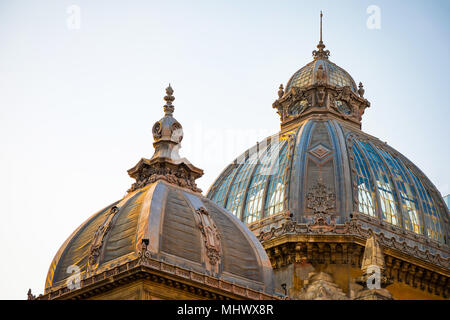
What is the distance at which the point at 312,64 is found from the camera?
310 feet

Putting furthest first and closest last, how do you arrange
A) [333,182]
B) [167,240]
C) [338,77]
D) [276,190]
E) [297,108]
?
[338,77] → [297,108] → [276,190] → [333,182] → [167,240]

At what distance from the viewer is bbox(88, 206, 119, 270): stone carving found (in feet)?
194

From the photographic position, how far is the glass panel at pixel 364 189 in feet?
267

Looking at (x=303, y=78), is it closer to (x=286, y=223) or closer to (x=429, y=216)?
(x=429, y=216)

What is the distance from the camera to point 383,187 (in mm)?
84000

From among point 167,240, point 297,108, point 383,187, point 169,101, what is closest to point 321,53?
point 297,108

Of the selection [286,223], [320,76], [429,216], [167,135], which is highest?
[320,76]

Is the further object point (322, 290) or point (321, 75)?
point (321, 75)

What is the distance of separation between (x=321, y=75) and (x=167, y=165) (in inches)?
1147

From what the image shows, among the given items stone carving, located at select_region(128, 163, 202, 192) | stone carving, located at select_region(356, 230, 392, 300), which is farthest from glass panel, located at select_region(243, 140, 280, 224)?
stone carving, located at select_region(356, 230, 392, 300)
